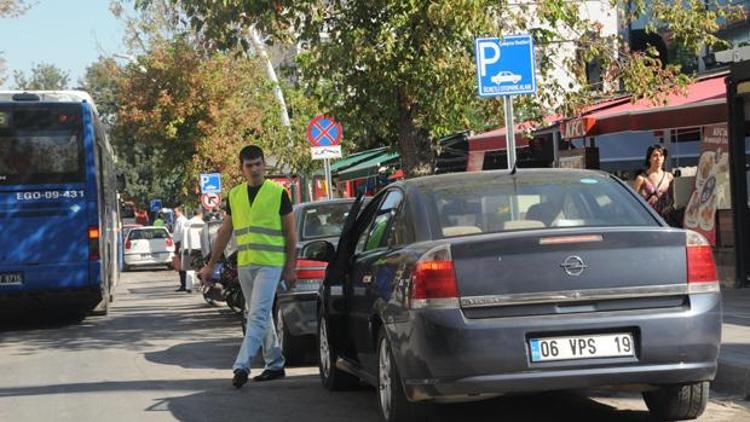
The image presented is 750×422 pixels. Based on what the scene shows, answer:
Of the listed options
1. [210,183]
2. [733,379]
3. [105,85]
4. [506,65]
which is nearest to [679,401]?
[733,379]

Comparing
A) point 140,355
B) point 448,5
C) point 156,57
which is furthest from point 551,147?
point 156,57

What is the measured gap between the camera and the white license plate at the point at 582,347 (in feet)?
21.4

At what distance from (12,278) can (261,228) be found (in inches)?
296

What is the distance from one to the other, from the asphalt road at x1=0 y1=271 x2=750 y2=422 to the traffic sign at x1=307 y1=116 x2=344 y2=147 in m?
5.00

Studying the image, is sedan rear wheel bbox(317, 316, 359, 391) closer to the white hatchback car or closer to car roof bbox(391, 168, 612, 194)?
car roof bbox(391, 168, 612, 194)

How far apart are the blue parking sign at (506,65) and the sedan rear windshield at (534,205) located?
4.62m

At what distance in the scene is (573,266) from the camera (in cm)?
662

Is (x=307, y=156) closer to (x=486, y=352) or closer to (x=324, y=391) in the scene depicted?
(x=324, y=391)

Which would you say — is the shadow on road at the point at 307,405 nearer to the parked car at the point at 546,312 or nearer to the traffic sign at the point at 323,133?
the parked car at the point at 546,312

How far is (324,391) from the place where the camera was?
30.9 ft

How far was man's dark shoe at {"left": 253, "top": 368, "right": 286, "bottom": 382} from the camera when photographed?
999cm

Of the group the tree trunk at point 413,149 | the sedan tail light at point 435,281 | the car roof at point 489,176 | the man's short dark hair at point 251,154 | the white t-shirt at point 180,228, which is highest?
the tree trunk at point 413,149

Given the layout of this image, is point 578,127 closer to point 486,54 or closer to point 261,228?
point 486,54

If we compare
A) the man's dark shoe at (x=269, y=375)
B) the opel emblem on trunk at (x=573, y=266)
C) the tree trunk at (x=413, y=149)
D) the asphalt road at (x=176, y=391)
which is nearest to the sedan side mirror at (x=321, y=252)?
the asphalt road at (x=176, y=391)
